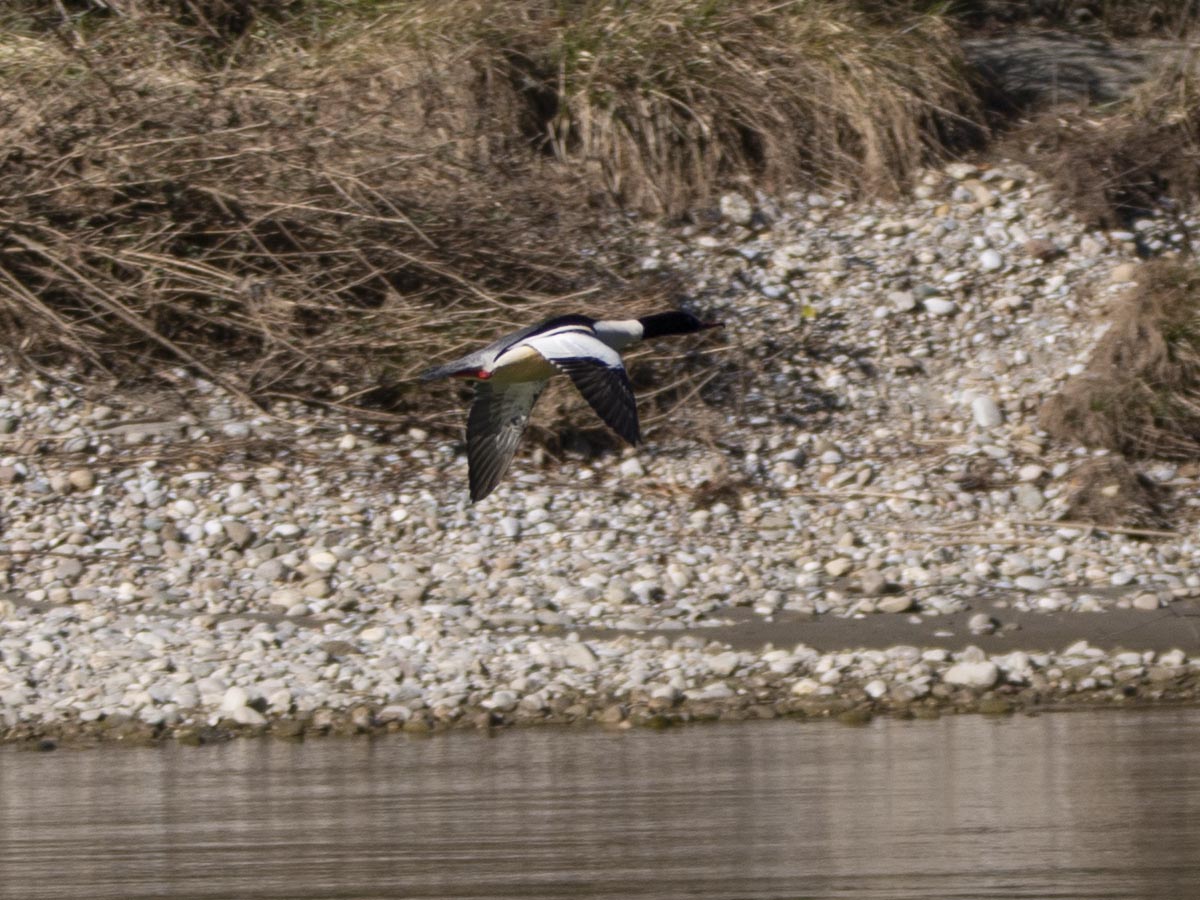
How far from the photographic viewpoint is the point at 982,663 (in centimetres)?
691

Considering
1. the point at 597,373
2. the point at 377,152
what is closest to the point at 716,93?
the point at 377,152

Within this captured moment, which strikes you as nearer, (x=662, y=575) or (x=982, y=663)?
(x=982, y=663)

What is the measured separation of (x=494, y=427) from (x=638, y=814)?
1.82 metres

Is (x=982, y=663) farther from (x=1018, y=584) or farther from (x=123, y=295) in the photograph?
(x=123, y=295)

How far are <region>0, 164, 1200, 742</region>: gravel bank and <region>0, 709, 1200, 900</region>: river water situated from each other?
412 millimetres

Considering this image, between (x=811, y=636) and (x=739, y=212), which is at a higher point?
(x=739, y=212)

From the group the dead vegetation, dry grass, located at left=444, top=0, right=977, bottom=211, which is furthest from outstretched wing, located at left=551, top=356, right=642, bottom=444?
dry grass, located at left=444, top=0, right=977, bottom=211

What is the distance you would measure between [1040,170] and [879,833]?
274 inches

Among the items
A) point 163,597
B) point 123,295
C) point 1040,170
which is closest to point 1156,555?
point 1040,170

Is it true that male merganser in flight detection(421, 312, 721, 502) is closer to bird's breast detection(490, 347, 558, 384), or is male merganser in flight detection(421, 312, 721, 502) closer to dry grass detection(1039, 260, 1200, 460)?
bird's breast detection(490, 347, 558, 384)

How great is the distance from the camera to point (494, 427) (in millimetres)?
6625

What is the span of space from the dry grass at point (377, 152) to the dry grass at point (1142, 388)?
2.22m

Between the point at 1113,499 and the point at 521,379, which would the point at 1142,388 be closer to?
the point at 1113,499

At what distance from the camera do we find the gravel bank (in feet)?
22.5
